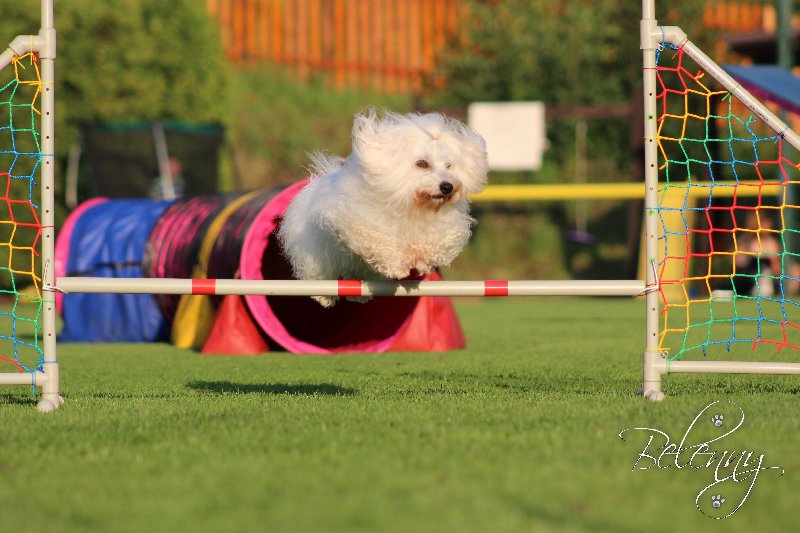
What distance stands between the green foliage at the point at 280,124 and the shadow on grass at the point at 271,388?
37.0ft

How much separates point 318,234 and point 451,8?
51.1ft

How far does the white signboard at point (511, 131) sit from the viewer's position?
1623cm

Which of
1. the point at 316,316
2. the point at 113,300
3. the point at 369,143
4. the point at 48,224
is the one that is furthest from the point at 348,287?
the point at 113,300

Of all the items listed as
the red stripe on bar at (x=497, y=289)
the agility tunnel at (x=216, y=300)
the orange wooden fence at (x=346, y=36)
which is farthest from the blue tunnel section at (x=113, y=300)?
the orange wooden fence at (x=346, y=36)

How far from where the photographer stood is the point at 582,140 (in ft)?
58.7

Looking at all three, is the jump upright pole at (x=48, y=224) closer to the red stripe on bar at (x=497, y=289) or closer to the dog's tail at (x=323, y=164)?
the dog's tail at (x=323, y=164)

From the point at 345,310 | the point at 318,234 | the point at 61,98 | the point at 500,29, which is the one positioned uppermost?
the point at 500,29

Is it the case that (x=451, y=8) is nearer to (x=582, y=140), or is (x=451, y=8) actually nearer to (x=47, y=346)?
(x=582, y=140)

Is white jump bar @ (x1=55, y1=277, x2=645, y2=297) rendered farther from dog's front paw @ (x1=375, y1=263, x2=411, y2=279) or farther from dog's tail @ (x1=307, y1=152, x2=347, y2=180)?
dog's tail @ (x1=307, y1=152, x2=347, y2=180)

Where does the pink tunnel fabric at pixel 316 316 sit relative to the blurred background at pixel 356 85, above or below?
below

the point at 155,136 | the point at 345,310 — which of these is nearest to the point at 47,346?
the point at 345,310

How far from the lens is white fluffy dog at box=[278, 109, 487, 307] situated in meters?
5.06

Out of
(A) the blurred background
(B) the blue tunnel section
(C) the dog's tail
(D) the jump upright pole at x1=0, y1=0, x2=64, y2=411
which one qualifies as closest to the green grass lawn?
(D) the jump upright pole at x1=0, y1=0, x2=64, y2=411

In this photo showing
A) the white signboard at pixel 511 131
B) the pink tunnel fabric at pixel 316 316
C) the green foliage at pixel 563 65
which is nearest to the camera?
the pink tunnel fabric at pixel 316 316
